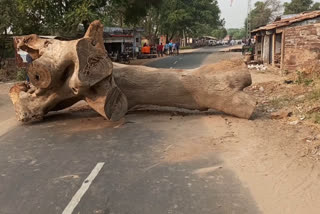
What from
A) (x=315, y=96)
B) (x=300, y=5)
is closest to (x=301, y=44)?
(x=315, y=96)

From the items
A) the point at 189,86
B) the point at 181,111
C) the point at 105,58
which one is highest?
the point at 105,58

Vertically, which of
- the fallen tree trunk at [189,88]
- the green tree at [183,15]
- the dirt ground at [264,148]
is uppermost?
the green tree at [183,15]

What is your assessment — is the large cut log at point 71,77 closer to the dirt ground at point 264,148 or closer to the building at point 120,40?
the dirt ground at point 264,148

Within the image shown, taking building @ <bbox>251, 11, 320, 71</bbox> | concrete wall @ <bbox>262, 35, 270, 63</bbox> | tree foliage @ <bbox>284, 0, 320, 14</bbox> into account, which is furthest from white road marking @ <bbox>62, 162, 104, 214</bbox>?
tree foliage @ <bbox>284, 0, 320, 14</bbox>

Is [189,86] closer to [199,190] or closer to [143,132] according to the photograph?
[143,132]

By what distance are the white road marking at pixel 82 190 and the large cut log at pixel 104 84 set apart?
8.01 ft

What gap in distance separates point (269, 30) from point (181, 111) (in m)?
12.7

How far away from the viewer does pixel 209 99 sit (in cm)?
805

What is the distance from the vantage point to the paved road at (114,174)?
396cm

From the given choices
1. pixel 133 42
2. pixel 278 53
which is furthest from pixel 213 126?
pixel 133 42

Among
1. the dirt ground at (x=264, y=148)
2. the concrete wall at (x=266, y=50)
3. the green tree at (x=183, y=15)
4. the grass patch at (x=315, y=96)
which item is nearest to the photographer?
the dirt ground at (x=264, y=148)

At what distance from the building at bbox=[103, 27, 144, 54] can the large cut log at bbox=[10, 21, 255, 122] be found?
20.0 metres

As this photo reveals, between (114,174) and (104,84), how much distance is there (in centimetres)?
→ 304

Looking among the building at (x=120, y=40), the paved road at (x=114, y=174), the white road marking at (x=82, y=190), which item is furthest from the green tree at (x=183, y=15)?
the white road marking at (x=82, y=190)
